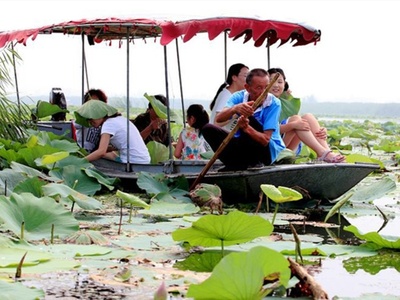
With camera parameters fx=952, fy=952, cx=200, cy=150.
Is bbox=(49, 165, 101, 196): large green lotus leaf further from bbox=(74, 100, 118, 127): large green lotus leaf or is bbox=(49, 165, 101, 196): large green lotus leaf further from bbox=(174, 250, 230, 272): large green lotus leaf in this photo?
bbox=(174, 250, 230, 272): large green lotus leaf

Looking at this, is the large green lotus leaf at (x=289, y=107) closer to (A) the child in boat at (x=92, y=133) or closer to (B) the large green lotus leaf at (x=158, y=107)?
(B) the large green lotus leaf at (x=158, y=107)

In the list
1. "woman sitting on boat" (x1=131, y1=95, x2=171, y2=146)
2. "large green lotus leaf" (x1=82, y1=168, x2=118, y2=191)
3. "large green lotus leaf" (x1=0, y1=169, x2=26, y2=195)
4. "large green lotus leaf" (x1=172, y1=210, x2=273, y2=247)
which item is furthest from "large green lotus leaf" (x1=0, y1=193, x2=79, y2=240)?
"woman sitting on boat" (x1=131, y1=95, x2=171, y2=146)

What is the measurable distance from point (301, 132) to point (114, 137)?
139 cm

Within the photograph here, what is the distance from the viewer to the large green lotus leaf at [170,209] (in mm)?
5438

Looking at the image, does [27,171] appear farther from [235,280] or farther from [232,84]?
[235,280]

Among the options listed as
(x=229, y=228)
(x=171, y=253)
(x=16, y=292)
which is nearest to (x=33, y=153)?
(x=171, y=253)

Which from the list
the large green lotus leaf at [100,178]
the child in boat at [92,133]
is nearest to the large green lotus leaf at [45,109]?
the child in boat at [92,133]

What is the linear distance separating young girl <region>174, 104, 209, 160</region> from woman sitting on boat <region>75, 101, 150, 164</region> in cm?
30

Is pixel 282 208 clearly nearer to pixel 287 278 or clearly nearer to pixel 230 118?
pixel 230 118

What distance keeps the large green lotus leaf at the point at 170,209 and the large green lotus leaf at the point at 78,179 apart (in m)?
0.63

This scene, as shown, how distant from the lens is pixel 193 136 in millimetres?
7223

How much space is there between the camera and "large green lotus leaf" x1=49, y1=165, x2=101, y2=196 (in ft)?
20.2

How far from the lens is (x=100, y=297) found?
324cm

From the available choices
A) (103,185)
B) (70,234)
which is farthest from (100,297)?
(103,185)
